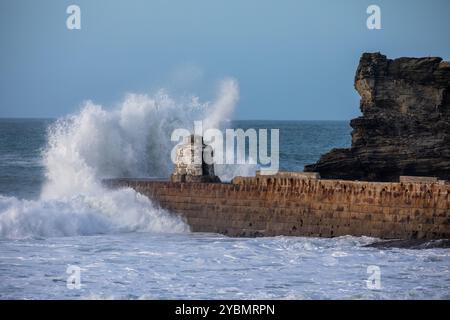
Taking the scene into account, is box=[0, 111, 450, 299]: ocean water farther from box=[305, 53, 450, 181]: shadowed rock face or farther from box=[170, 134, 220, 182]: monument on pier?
box=[305, 53, 450, 181]: shadowed rock face

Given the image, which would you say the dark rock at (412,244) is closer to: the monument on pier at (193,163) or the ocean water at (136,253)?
the ocean water at (136,253)

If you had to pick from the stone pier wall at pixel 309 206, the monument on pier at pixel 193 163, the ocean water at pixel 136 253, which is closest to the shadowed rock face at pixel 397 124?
the monument on pier at pixel 193 163

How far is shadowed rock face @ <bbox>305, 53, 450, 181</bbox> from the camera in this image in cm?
2083

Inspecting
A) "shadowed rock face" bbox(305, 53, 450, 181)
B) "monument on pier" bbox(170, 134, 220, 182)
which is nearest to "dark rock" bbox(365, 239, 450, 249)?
"shadowed rock face" bbox(305, 53, 450, 181)

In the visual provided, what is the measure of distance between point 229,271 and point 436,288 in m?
2.94

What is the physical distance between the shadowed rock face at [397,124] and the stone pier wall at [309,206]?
274cm

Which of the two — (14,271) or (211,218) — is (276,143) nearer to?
(211,218)

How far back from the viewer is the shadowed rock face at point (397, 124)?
68.3 ft

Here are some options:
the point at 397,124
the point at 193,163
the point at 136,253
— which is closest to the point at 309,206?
→ the point at 193,163

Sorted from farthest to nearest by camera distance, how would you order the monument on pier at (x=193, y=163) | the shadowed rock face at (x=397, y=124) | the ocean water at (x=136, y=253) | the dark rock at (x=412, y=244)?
1. the shadowed rock face at (x=397, y=124)
2. the monument on pier at (x=193, y=163)
3. the dark rock at (x=412, y=244)
4. the ocean water at (x=136, y=253)

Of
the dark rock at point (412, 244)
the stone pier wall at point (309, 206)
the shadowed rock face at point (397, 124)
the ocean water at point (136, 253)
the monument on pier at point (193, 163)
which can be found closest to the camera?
the ocean water at point (136, 253)
